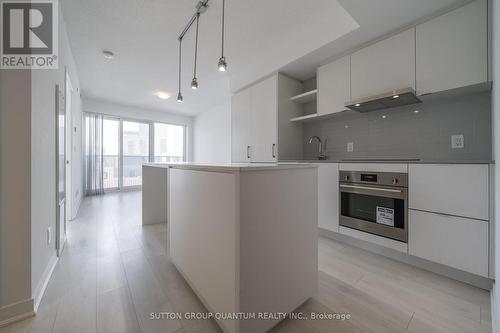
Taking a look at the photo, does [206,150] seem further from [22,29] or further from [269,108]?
[22,29]

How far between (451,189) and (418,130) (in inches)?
32.6

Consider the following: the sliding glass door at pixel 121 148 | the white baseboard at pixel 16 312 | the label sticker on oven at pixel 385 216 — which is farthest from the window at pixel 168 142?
the label sticker on oven at pixel 385 216

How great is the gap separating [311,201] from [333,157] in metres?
1.82

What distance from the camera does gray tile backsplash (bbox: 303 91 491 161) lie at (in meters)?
1.75

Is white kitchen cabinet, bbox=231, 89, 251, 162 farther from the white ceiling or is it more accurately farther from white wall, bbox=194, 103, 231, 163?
white wall, bbox=194, 103, 231, 163

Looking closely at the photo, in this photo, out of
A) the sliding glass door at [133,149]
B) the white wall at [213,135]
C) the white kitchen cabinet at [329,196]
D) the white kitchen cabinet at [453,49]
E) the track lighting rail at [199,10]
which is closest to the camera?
the white kitchen cabinet at [453,49]

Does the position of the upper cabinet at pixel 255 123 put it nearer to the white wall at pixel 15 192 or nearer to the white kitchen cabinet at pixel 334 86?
the white kitchen cabinet at pixel 334 86

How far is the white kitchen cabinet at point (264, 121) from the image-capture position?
2.93 metres

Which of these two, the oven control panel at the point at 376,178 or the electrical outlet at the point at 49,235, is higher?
the oven control panel at the point at 376,178

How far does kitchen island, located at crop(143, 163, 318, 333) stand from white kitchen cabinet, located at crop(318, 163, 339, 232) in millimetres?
1116

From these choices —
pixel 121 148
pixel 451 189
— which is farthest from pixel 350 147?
pixel 121 148

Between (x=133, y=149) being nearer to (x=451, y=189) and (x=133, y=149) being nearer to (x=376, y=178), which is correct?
(x=376, y=178)

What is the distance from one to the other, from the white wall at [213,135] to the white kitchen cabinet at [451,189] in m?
4.31

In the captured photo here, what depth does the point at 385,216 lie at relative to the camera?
189cm
